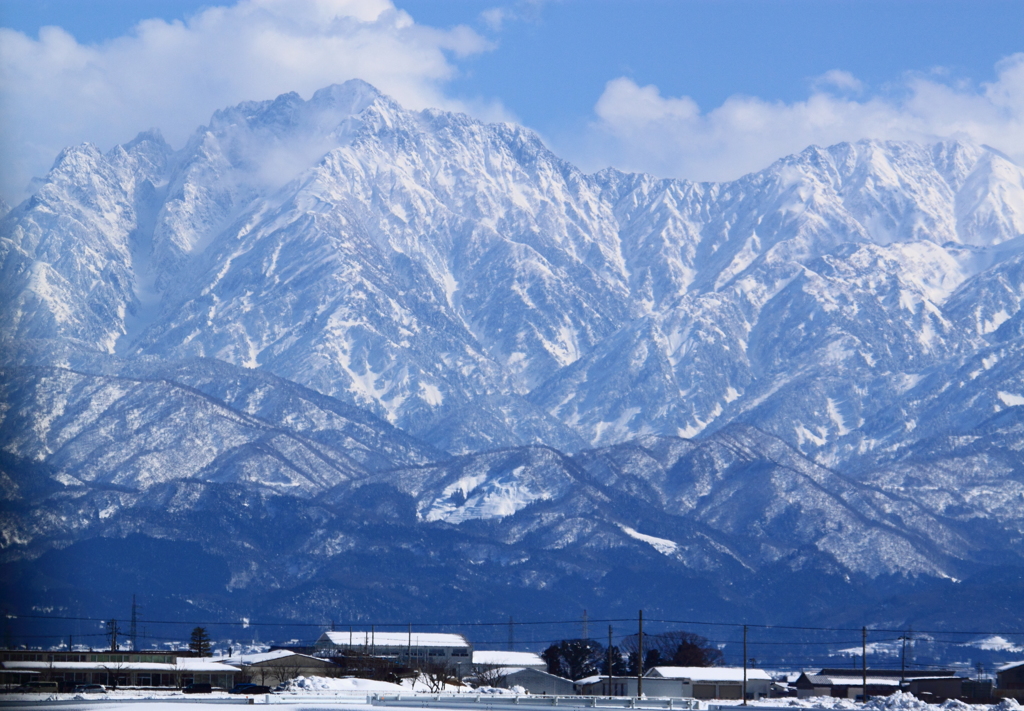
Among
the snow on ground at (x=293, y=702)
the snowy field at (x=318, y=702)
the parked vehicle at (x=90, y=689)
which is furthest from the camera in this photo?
the parked vehicle at (x=90, y=689)

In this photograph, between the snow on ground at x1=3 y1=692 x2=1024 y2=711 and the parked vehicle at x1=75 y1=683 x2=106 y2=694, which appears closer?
the snow on ground at x1=3 y1=692 x2=1024 y2=711

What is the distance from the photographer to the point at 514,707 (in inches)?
5753

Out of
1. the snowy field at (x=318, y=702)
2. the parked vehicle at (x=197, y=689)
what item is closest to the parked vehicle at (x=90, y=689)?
the snowy field at (x=318, y=702)

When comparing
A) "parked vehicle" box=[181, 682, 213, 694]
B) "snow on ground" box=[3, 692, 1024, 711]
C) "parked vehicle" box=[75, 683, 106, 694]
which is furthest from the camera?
"parked vehicle" box=[181, 682, 213, 694]

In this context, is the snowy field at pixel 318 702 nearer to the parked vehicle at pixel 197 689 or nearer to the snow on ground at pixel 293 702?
the snow on ground at pixel 293 702

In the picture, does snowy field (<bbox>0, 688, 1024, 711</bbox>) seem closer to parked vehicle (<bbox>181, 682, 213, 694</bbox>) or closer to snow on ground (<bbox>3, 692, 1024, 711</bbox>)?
snow on ground (<bbox>3, 692, 1024, 711</bbox>)

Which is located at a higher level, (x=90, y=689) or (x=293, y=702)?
(x=293, y=702)

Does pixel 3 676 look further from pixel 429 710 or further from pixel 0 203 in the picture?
pixel 0 203

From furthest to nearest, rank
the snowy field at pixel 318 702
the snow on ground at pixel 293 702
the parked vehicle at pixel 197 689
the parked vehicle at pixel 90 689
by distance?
the parked vehicle at pixel 197 689 → the parked vehicle at pixel 90 689 → the snowy field at pixel 318 702 → the snow on ground at pixel 293 702

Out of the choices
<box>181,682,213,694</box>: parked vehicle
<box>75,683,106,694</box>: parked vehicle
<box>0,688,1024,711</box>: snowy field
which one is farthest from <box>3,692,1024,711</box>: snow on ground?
<box>181,682,213,694</box>: parked vehicle

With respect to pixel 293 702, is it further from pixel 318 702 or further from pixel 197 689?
pixel 197 689

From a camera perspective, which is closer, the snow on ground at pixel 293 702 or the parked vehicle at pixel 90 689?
the snow on ground at pixel 293 702

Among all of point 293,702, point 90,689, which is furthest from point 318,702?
point 90,689

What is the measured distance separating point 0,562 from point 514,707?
48301 mm
